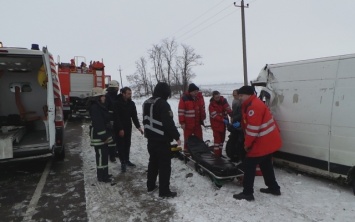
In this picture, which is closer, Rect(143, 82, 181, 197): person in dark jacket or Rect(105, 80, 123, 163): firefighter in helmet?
Rect(143, 82, 181, 197): person in dark jacket

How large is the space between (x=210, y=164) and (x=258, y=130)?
3.86 ft

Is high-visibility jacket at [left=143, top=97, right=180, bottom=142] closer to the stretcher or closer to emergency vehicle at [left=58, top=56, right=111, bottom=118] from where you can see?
the stretcher

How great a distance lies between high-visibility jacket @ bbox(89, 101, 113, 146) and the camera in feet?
17.6

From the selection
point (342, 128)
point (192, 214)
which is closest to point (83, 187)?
point (192, 214)

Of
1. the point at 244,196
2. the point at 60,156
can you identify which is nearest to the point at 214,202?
the point at 244,196

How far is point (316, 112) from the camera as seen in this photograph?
195 inches

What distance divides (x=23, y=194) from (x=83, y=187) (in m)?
0.96

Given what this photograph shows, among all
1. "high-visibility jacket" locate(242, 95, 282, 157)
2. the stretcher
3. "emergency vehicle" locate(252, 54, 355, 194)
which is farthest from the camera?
the stretcher

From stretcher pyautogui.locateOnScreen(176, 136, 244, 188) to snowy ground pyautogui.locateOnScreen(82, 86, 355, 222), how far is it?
0.15m

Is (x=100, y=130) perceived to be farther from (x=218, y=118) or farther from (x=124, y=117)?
(x=218, y=118)

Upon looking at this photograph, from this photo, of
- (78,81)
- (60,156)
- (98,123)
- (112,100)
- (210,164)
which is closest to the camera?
(210,164)

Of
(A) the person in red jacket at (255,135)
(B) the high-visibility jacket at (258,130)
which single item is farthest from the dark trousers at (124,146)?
(B) the high-visibility jacket at (258,130)

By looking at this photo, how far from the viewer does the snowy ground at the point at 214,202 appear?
3.94m

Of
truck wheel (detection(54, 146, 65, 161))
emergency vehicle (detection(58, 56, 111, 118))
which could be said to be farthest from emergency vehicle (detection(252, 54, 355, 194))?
emergency vehicle (detection(58, 56, 111, 118))
